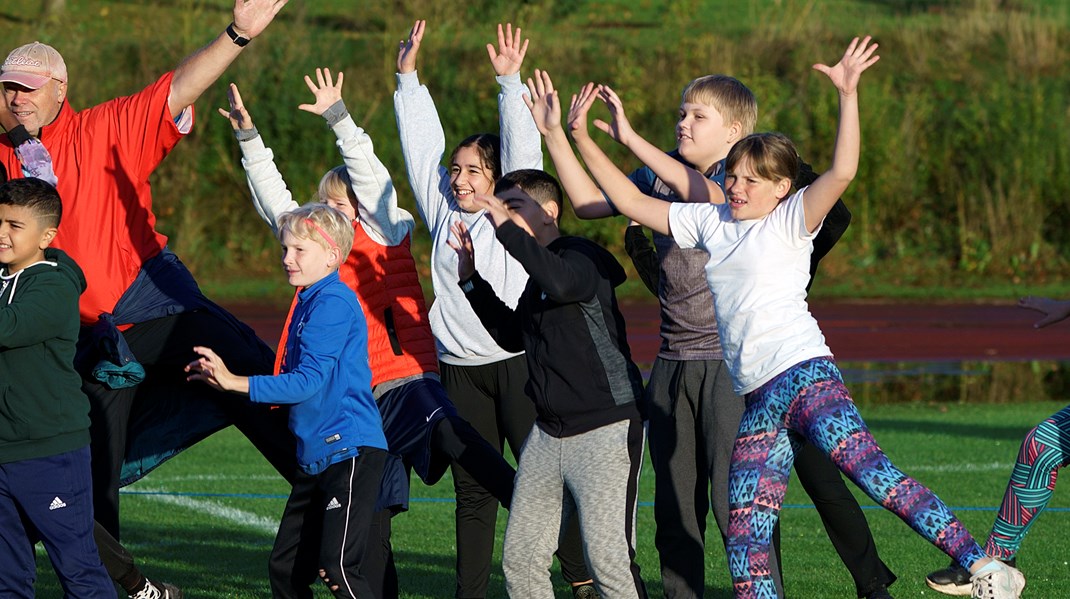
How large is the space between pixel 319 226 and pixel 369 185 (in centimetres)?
70

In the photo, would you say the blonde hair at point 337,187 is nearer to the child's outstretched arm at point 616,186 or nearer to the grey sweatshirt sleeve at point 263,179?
the grey sweatshirt sleeve at point 263,179

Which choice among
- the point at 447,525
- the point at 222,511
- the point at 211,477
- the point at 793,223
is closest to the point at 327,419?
Answer: the point at 793,223

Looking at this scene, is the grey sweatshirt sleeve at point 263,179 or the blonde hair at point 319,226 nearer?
the blonde hair at point 319,226

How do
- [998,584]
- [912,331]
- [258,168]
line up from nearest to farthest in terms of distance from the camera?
[998,584] < [258,168] < [912,331]

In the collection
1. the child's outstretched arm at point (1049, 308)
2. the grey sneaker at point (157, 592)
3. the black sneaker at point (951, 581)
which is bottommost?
the grey sneaker at point (157, 592)

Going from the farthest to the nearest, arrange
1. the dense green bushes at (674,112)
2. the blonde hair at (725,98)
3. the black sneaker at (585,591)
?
the dense green bushes at (674,112) → the black sneaker at (585,591) → the blonde hair at (725,98)

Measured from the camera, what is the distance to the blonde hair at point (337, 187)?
586 cm

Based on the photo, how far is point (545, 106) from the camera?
197 inches

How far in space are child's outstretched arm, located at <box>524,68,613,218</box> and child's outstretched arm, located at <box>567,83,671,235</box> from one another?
2.1 inches

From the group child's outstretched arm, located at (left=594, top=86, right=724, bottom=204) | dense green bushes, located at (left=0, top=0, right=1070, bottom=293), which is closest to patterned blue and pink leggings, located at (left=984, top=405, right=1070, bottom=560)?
child's outstretched arm, located at (left=594, top=86, right=724, bottom=204)

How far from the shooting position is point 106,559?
5.46m

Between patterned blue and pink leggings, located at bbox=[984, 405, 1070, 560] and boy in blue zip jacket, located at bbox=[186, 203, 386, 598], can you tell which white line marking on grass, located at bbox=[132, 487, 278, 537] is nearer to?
boy in blue zip jacket, located at bbox=[186, 203, 386, 598]

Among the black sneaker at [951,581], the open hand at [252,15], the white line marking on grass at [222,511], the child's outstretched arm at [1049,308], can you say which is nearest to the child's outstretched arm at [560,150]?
the open hand at [252,15]

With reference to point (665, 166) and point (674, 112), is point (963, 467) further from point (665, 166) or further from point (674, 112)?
point (674, 112)
